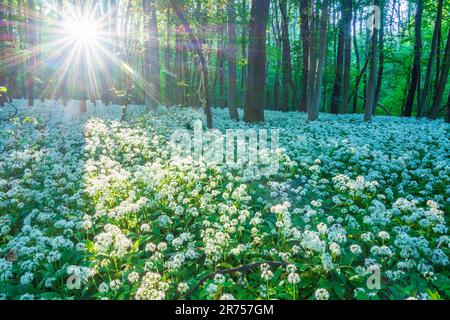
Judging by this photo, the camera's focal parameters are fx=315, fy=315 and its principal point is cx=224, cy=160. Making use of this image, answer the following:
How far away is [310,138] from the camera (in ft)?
36.3

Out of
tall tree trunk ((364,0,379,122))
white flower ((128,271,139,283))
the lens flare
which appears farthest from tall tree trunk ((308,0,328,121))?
the lens flare

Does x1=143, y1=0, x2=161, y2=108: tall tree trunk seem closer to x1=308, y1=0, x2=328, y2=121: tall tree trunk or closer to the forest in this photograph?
the forest

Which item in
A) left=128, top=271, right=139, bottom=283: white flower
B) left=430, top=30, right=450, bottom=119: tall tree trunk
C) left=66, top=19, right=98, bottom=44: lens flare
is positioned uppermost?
left=66, top=19, right=98, bottom=44: lens flare

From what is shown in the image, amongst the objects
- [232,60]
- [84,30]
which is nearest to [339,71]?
[232,60]

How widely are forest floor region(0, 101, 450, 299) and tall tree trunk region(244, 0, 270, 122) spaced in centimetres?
592

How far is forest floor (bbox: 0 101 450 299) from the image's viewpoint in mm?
3932

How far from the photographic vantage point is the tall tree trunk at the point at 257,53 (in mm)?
14469

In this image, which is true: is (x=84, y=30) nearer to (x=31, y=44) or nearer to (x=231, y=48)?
(x=31, y=44)

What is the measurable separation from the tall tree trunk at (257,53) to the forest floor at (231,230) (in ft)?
19.4

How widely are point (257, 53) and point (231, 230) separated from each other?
11.5 m

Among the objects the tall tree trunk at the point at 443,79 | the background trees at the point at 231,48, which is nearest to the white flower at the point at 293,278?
the background trees at the point at 231,48

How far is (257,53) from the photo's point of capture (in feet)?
47.6

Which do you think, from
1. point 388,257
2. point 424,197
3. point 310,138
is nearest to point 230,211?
point 388,257

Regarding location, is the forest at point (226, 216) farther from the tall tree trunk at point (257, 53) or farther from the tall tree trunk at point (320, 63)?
the tall tree trunk at point (320, 63)
